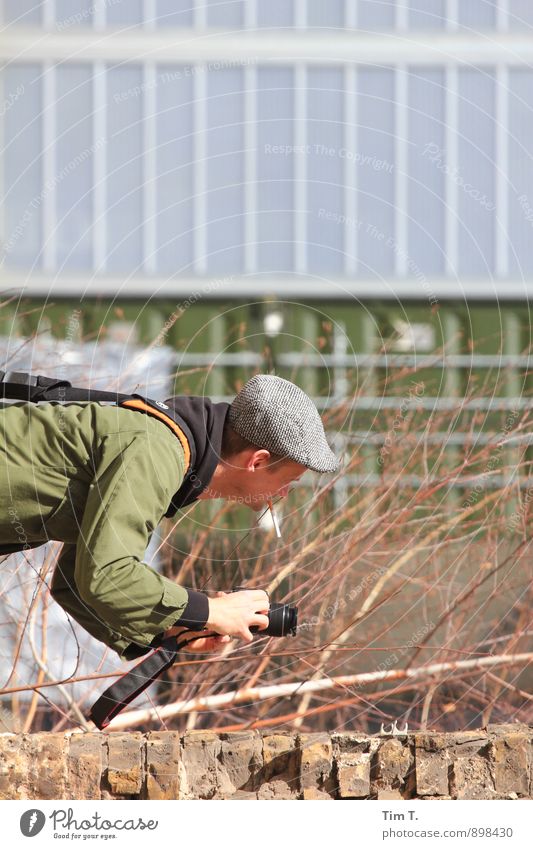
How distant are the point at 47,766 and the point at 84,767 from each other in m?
0.09

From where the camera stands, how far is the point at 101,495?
6.75 feet

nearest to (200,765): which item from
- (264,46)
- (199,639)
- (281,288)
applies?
(199,639)

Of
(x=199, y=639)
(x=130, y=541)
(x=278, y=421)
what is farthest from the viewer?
(x=199, y=639)

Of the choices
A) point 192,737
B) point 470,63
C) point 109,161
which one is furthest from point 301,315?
point 192,737

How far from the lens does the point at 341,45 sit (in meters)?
4.14

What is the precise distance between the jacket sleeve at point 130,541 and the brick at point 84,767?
51 cm

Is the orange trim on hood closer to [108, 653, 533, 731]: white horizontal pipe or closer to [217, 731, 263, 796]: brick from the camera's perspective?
[217, 731, 263, 796]: brick

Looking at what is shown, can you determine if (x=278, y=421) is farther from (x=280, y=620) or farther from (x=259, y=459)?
(x=280, y=620)

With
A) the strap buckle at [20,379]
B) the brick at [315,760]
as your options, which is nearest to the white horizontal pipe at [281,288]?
the strap buckle at [20,379]

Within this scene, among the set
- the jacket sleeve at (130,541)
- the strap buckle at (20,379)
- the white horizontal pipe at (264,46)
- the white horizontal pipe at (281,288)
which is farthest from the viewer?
the white horizontal pipe at (281,288)

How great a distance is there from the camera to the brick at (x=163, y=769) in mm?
2496

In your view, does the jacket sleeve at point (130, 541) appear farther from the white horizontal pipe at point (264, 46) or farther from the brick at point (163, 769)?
the white horizontal pipe at point (264, 46)

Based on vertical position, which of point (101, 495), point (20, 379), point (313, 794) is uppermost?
point (20, 379)

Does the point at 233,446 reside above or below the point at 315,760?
above
